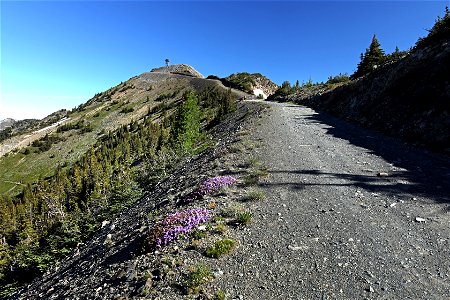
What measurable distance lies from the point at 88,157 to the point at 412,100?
91396 millimetres

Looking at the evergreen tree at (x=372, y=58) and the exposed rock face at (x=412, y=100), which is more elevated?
the evergreen tree at (x=372, y=58)

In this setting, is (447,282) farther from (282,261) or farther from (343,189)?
(343,189)

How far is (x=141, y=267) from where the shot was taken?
29.3 feet

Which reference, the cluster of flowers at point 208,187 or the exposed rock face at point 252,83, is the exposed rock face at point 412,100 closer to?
the cluster of flowers at point 208,187

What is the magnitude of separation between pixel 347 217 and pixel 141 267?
7261 millimetres

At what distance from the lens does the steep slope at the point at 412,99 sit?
67.8ft

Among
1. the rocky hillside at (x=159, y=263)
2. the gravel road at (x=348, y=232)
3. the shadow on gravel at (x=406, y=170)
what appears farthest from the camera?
the shadow on gravel at (x=406, y=170)

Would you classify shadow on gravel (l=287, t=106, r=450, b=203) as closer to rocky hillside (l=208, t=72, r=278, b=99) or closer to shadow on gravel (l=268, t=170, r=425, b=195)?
shadow on gravel (l=268, t=170, r=425, b=195)

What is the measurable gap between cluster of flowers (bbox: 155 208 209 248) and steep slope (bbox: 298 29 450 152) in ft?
53.8

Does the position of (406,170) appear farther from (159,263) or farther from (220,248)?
(159,263)

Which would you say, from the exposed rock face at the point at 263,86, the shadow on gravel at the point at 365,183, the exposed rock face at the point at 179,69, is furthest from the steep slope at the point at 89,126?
the shadow on gravel at the point at 365,183

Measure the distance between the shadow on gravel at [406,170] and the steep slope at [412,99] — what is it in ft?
5.40

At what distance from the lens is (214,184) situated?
565 inches

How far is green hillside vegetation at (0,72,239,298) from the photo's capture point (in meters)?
52.2
